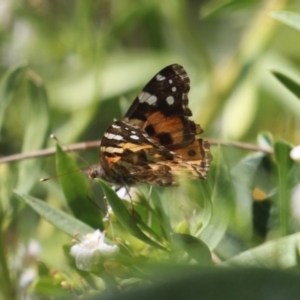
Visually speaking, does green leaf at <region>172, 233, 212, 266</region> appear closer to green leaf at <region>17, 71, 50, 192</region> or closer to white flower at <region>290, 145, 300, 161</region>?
white flower at <region>290, 145, 300, 161</region>

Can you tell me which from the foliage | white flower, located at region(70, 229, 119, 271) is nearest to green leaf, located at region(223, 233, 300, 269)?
the foliage

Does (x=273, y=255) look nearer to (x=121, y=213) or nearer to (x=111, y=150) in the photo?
(x=121, y=213)

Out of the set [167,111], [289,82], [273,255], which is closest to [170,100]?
[167,111]

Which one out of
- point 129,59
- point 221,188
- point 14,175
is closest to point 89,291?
point 221,188

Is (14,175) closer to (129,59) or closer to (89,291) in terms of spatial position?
(89,291)

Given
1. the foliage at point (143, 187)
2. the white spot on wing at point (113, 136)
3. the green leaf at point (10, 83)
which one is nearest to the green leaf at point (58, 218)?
the foliage at point (143, 187)
